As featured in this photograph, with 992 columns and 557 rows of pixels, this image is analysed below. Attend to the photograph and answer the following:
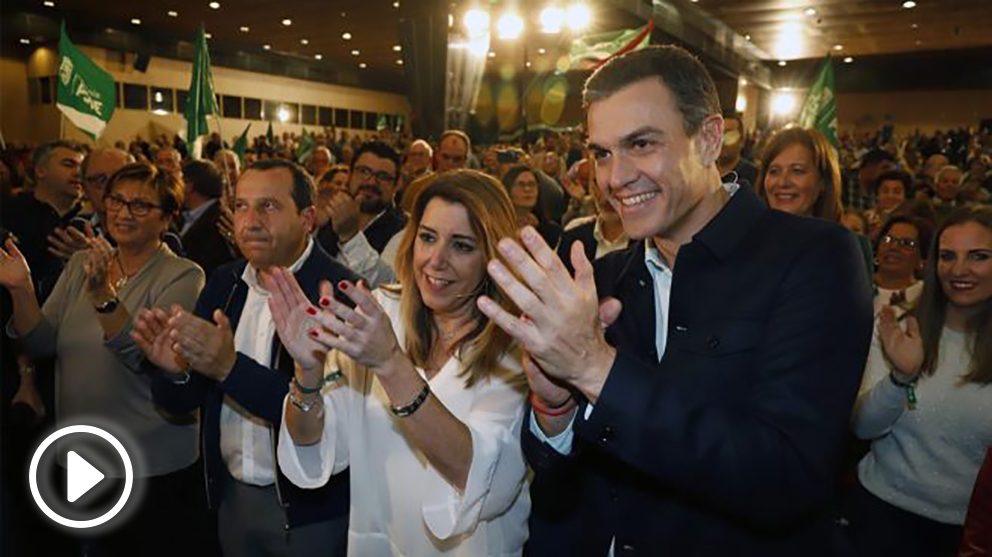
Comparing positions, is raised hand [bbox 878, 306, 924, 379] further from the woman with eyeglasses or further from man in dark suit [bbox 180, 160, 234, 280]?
man in dark suit [bbox 180, 160, 234, 280]

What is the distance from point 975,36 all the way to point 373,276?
65.6ft

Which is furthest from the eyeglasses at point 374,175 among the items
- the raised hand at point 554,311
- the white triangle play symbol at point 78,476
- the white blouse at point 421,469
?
the raised hand at point 554,311

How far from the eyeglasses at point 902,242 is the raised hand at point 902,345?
1.26 meters

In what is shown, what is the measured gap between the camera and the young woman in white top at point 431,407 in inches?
→ 64.2

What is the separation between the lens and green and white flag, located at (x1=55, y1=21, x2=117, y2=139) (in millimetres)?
5230

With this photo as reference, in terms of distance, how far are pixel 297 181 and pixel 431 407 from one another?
53.7 inches

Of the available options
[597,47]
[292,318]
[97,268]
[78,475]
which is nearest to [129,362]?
[97,268]

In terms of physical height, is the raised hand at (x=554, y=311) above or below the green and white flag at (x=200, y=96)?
below

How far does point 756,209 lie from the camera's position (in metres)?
1.45

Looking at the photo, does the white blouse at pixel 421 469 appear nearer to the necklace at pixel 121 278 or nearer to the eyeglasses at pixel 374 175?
the necklace at pixel 121 278

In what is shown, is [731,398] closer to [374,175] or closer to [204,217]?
[374,175]

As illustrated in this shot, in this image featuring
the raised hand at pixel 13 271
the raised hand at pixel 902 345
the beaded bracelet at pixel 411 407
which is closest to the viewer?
the beaded bracelet at pixel 411 407

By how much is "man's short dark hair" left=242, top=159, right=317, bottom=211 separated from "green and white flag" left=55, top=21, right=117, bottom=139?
342 centimetres

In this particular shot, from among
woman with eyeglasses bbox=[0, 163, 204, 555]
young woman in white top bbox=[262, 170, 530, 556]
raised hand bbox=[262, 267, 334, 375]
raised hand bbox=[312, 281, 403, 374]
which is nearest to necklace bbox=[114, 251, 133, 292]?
woman with eyeglasses bbox=[0, 163, 204, 555]
